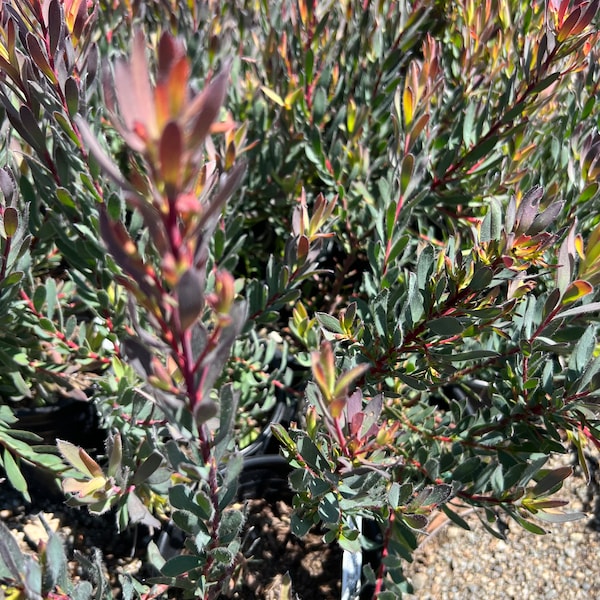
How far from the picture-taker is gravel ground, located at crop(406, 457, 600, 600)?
180 centimetres

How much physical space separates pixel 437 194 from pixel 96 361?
1.10m


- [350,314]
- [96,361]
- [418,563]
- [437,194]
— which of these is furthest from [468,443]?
[96,361]

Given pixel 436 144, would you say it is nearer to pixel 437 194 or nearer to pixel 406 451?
pixel 437 194

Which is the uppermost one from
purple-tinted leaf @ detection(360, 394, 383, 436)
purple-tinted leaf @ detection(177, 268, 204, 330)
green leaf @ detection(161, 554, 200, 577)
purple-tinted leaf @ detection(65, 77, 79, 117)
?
purple-tinted leaf @ detection(65, 77, 79, 117)

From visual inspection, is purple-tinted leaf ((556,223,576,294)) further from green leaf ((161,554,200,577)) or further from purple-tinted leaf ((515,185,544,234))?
green leaf ((161,554,200,577))

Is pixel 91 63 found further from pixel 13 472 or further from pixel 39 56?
pixel 13 472

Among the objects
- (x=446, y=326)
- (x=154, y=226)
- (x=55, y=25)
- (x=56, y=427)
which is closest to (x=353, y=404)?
(x=446, y=326)

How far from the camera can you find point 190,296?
21.8 inches

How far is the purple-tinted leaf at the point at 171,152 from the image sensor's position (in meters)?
0.46

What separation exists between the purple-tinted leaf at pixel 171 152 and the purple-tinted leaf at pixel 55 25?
0.83 m

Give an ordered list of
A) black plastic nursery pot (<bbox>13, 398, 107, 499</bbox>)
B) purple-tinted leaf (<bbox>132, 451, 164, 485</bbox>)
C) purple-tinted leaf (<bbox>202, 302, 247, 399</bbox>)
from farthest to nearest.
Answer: black plastic nursery pot (<bbox>13, 398, 107, 499</bbox>) < purple-tinted leaf (<bbox>132, 451, 164, 485</bbox>) < purple-tinted leaf (<bbox>202, 302, 247, 399</bbox>)

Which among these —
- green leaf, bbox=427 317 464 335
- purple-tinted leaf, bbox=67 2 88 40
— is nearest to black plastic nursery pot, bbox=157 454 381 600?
green leaf, bbox=427 317 464 335

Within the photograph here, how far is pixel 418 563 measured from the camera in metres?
1.86

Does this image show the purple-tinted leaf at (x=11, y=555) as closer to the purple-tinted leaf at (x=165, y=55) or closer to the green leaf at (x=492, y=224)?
the purple-tinted leaf at (x=165, y=55)
